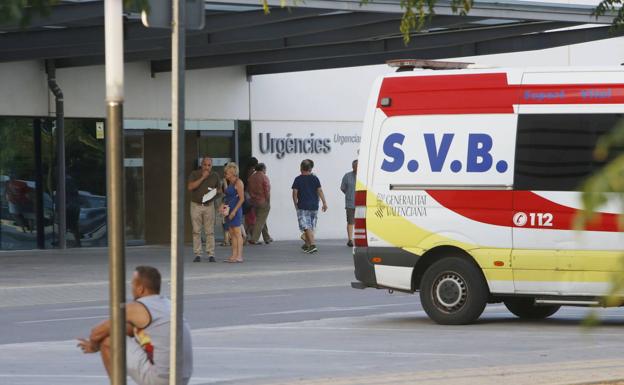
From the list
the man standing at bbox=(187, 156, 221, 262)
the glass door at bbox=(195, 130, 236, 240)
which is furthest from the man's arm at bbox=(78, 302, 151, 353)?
the glass door at bbox=(195, 130, 236, 240)

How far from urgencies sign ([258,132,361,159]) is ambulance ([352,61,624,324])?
Result: 18465 mm

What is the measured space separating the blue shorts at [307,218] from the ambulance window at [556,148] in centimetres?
1418

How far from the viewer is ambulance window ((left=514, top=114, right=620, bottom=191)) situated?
12.9 m

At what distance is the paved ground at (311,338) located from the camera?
9.78m

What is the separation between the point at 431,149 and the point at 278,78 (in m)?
19.6

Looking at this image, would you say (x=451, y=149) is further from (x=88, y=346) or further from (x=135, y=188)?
(x=135, y=188)

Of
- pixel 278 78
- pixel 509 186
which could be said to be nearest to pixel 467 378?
pixel 509 186

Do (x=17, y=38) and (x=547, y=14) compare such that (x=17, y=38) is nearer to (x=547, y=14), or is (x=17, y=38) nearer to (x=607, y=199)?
(x=547, y=14)

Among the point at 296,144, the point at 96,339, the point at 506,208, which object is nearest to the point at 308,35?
the point at 296,144

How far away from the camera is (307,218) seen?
2712 centimetres

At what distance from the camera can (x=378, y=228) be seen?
13672 millimetres

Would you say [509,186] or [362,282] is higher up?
[509,186]

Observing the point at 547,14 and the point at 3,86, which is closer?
the point at 547,14

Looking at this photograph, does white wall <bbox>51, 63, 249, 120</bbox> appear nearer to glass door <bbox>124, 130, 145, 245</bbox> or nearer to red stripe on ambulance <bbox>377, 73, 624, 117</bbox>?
glass door <bbox>124, 130, 145, 245</bbox>
